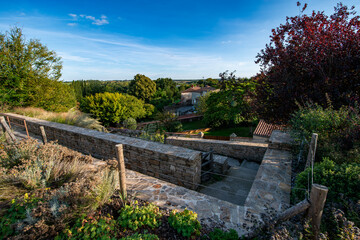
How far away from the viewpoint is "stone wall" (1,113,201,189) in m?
4.07

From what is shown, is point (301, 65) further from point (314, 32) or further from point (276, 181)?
point (276, 181)

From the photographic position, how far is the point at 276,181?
155 inches

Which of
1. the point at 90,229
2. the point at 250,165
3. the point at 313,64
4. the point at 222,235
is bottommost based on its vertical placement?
the point at 250,165

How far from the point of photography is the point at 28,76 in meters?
10.8

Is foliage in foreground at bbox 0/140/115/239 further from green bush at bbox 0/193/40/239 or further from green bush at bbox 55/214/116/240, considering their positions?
green bush at bbox 55/214/116/240

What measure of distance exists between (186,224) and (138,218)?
0.77 meters

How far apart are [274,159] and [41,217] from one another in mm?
5597

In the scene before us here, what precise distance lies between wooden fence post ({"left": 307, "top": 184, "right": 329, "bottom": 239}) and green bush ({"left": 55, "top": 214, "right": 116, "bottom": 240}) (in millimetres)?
2673

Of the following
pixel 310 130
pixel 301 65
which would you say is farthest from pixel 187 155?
pixel 301 65

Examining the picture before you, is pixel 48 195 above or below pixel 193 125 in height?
above

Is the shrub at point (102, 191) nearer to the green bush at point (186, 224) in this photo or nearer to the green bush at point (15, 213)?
the green bush at point (15, 213)

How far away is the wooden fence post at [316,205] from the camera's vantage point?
6.61 feet

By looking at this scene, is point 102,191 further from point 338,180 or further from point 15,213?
point 338,180

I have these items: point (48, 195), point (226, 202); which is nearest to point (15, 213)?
point (48, 195)
